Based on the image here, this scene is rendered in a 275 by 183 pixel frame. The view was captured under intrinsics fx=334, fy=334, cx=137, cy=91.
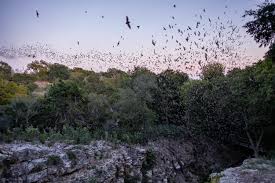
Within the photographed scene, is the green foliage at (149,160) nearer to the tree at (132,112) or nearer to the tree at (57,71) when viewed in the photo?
the tree at (132,112)

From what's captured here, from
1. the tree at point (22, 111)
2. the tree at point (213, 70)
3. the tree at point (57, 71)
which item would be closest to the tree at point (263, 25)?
the tree at point (213, 70)

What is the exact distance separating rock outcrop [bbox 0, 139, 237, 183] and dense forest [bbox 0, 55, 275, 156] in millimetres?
1293

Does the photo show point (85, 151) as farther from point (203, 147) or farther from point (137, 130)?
point (203, 147)

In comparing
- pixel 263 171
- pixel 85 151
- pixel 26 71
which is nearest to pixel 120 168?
pixel 85 151

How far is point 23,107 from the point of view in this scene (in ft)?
89.9

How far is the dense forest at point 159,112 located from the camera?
2142cm

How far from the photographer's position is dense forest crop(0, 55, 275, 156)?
70.3 feet

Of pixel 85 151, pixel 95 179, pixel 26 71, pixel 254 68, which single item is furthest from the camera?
pixel 26 71

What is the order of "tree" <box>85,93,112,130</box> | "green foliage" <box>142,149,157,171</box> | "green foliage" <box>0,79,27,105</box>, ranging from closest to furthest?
"green foliage" <box>142,149,157,171</box>, "tree" <box>85,93,112,130</box>, "green foliage" <box>0,79,27,105</box>

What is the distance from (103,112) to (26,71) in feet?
149

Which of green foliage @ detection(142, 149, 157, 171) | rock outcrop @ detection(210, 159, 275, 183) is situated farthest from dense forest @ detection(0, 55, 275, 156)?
rock outcrop @ detection(210, 159, 275, 183)

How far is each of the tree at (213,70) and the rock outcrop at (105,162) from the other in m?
7.87

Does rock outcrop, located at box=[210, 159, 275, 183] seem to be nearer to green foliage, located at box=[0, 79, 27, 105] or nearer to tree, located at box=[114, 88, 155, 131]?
tree, located at box=[114, 88, 155, 131]

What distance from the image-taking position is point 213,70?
3412 centimetres
